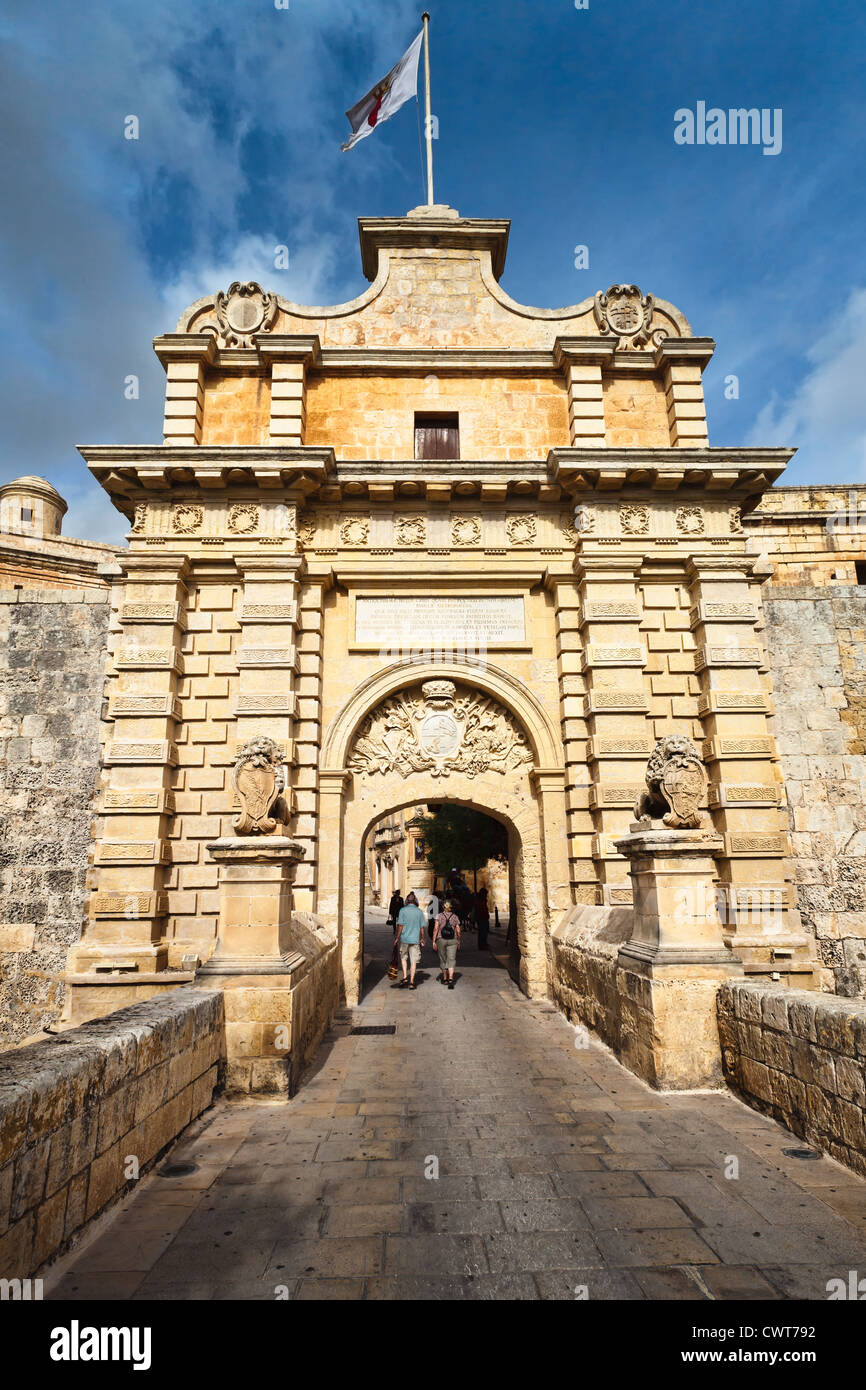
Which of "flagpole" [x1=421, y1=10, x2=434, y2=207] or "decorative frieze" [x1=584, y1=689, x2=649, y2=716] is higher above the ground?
"flagpole" [x1=421, y1=10, x2=434, y2=207]

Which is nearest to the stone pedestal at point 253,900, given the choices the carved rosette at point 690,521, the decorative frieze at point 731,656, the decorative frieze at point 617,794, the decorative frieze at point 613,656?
the decorative frieze at point 617,794

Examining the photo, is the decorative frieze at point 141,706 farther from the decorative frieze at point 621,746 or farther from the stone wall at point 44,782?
the decorative frieze at point 621,746

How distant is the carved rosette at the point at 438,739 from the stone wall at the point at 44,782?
13.7ft

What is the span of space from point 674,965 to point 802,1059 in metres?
1.51

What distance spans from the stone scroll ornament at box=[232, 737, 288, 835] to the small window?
6.59 meters

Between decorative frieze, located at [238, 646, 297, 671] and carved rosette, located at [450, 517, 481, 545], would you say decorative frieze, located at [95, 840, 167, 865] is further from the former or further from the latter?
carved rosette, located at [450, 517, 481, 545]

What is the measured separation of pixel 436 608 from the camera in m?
11.5

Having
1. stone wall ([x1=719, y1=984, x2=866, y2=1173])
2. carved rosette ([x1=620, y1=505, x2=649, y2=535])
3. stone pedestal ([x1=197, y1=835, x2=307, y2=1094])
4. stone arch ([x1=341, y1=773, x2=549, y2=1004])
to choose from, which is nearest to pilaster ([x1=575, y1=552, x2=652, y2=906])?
carved rosette ([x1=620, y1=505, x2=649, y2=535])

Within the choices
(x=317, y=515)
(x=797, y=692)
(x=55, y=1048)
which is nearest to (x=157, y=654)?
(x=317, y=515)

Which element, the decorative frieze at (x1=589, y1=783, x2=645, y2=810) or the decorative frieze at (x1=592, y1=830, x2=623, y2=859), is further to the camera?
the decorative frieze at (x1=589, y1=783, x2=645, y2=810)

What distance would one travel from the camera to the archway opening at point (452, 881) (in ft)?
47.0

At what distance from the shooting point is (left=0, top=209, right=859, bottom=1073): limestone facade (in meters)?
10.2

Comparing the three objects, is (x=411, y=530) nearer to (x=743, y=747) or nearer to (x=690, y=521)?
(x=690, y=521)
